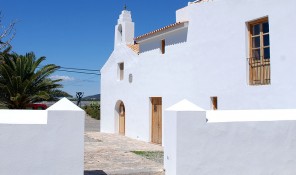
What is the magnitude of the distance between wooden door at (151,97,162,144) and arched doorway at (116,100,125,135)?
3.95 meters

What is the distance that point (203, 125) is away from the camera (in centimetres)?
737

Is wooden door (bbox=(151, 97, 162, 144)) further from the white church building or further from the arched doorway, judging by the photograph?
the arched doorway

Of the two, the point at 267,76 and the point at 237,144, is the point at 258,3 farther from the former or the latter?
the point at 237,144

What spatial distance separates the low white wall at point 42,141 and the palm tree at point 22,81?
10.9m

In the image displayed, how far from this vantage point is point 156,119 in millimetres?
16297

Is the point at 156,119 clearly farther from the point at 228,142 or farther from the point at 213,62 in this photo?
the point at 228,142

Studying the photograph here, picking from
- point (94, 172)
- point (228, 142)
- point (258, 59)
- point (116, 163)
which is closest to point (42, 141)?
point (94, 172)

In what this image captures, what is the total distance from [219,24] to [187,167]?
21.1 feet

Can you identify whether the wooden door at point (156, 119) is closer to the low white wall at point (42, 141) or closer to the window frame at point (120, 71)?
the window frame at point (120, 71)

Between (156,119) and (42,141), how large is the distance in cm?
1005

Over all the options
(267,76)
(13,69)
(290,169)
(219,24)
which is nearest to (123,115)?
(13,69)

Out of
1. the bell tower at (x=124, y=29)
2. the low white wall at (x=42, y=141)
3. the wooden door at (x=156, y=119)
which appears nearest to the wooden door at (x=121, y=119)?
the bell tower at (x=124, y=29)

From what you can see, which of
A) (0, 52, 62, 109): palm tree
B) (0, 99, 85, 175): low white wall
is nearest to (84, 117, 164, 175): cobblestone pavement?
(0, 99, 85, 175): low white wall

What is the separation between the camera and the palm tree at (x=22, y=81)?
1691 centimetres
